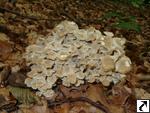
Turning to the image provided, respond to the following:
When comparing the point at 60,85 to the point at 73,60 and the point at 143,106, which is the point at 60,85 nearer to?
the point at 73,60

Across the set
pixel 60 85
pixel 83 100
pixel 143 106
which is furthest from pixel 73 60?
pixel 143 106

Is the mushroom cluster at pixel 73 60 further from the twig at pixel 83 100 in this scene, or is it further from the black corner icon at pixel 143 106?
the black corner icon at pixel 143 106

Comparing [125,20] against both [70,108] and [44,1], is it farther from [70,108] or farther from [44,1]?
[70,108]

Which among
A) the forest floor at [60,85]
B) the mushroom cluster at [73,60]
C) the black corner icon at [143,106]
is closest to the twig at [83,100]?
the forest floor at [60,85]

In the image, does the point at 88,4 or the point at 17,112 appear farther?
the point at 88,4

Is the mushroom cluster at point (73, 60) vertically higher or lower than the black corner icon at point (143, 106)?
higher

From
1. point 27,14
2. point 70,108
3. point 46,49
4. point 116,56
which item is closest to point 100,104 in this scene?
point 70,108

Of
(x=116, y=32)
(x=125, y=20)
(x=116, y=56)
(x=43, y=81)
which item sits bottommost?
(x=43, y=81)
